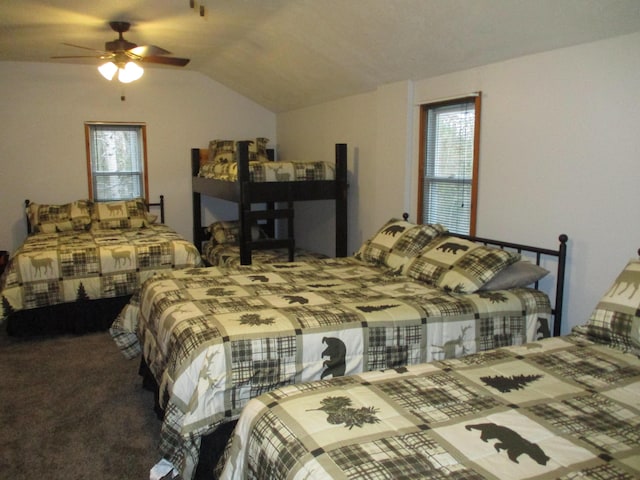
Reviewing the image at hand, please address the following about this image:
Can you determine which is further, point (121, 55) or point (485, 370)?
point (121, 55)

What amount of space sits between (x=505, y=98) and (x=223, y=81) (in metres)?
3.75

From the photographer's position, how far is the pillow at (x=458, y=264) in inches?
108

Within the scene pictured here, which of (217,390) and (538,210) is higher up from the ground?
(538,210)

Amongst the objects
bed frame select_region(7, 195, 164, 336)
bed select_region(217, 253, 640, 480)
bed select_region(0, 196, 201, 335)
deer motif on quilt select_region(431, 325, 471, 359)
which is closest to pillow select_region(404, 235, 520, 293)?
deer motif on quilt select_region(431, 325, 471, 359)

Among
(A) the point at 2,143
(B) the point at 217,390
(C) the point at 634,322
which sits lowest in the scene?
(B) the point at 217,390

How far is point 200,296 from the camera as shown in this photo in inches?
106

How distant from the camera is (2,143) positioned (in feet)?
17.6

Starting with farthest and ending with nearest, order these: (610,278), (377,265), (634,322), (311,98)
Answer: (311,98), (377,265), (610,278), (634,322)

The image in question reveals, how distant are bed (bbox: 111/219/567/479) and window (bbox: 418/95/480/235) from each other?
350mm

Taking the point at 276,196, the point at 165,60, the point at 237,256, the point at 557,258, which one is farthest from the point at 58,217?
the point at 557,258

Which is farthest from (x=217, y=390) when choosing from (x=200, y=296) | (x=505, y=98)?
(x=505, y=98)

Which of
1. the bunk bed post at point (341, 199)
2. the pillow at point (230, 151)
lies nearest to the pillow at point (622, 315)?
the bunk bed post at point (341, 199)

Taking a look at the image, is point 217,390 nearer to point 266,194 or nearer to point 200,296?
point 200,296

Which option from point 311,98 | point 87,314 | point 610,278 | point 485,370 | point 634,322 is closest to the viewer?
point 485,370
